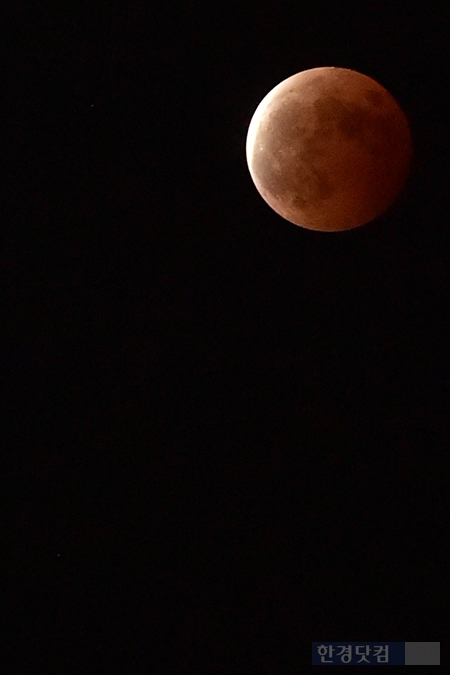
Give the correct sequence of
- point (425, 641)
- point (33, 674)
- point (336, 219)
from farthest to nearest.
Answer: point (33, 674)
point (425, 641)
point (336, 219)

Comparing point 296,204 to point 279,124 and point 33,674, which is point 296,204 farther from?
point 33,674

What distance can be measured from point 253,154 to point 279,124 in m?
0.24

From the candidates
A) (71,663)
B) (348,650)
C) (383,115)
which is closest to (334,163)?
(383,115)

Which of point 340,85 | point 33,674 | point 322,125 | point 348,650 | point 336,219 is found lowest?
point 33,674

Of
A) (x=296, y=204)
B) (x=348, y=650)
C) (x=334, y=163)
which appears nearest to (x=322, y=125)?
(x=334, y=163)

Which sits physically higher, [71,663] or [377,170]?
[377,170]

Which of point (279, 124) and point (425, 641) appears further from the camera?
point (425, 641)

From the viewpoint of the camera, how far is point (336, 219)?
3143mm

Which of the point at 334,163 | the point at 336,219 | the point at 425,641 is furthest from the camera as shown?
the point at 425,641

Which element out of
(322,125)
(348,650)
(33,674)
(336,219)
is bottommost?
(33,674)

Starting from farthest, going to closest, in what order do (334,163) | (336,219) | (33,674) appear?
(33,674), (336,219), (334,163)

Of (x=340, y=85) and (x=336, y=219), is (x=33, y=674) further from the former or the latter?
(x=340, y=85)

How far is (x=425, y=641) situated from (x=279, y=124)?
11.8ft

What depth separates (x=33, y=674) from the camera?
4.66m
